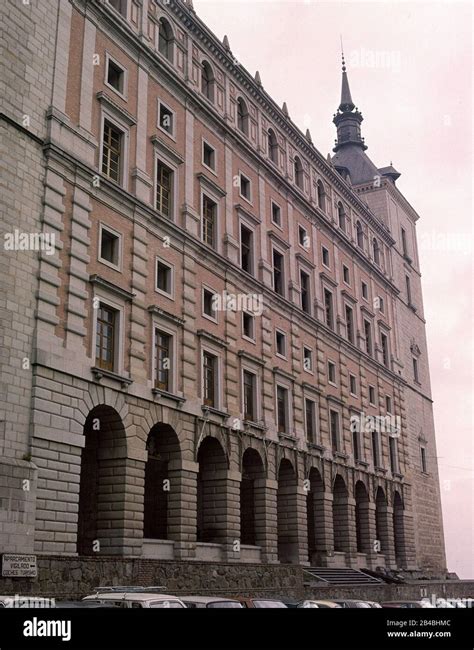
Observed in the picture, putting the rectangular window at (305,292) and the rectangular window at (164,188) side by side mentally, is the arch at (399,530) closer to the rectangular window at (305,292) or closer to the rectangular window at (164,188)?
the rectangular window at (305,292)

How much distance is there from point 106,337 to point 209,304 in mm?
8835

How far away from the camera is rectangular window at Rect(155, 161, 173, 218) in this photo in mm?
36344

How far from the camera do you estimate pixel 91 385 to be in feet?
94.0

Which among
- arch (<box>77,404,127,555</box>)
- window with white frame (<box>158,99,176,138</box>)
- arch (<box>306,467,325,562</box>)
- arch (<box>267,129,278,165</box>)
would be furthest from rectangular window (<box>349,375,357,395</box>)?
arch (<box>77,404,127,555</box>)

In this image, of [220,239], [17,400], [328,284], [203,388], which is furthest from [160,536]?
[328,284]

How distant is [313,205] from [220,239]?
14.7 m

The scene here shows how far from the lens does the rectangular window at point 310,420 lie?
46594 millimetres

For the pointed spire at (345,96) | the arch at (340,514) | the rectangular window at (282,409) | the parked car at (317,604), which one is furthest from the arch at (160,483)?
the pointed spire at (345,96)

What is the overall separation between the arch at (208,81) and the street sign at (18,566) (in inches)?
1093

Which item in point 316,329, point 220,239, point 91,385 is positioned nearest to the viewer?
point 91,385

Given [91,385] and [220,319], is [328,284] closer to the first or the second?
[220,319]

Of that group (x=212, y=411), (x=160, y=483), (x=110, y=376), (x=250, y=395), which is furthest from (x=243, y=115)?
(x=160, y=483)

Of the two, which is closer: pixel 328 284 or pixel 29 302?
pixel 29 302

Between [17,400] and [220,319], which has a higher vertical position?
[220,319]
